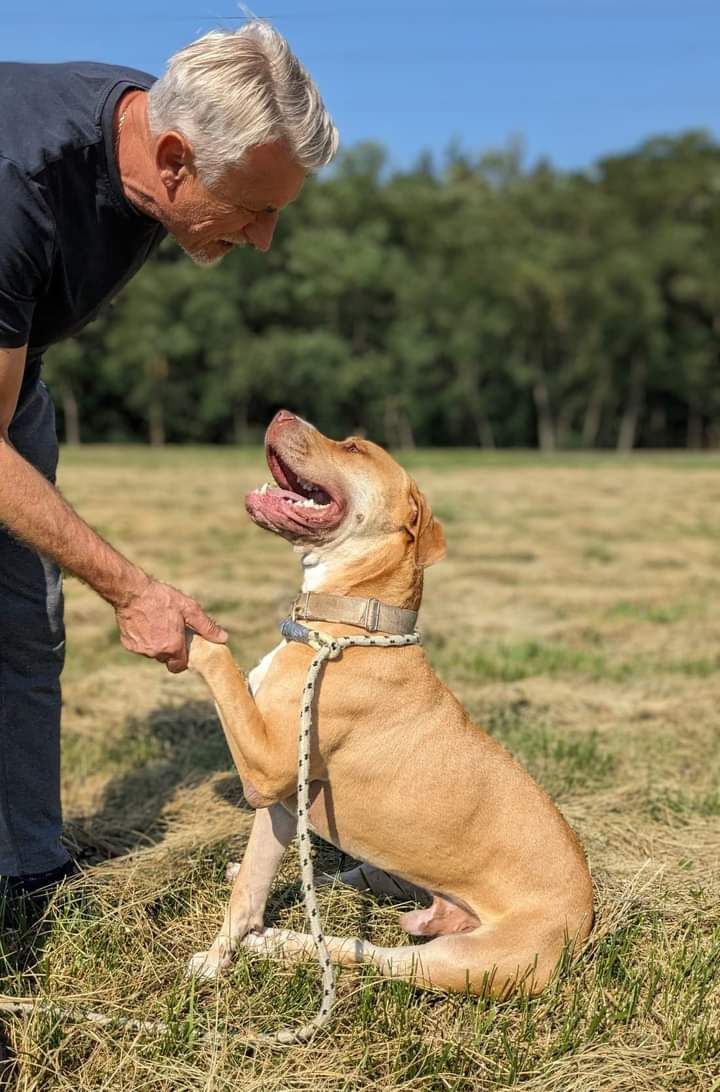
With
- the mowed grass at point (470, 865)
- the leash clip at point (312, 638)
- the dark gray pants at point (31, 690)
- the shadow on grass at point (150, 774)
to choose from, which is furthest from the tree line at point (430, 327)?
the leash clip at point (312, 638)

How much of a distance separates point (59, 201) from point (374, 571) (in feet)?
5.15

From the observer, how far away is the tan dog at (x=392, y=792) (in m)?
3.30

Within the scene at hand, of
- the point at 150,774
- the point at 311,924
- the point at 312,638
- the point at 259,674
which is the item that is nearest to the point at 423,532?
the point at 312,638

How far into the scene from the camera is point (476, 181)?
6750 centimetres

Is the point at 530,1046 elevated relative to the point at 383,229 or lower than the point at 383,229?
lower

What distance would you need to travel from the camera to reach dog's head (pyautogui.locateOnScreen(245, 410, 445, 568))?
360 cm

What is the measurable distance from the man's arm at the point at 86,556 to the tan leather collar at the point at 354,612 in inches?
13.5

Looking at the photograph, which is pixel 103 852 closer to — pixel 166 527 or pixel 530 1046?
pixel 530 1046

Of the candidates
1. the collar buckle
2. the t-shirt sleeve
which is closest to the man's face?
the t-shirt sleeve

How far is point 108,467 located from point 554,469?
12.6 metres

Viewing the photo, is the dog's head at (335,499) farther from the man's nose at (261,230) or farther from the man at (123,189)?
the man's nose at (261,230)

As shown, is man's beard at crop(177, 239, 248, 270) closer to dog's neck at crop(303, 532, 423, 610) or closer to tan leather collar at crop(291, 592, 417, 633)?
dog's neck at crop(303, 532, 423, 610)

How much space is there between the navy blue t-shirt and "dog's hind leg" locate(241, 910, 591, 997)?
2.24 metres

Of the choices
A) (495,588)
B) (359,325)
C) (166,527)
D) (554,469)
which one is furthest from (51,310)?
(359,325)
